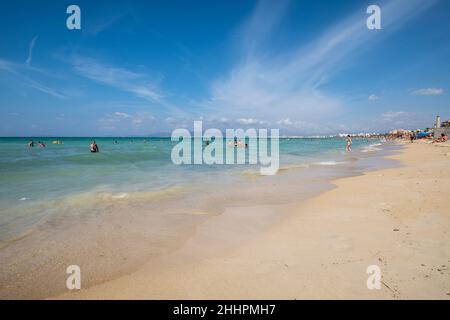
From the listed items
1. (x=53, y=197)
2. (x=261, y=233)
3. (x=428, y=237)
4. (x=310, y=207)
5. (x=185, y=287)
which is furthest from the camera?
(x=53, y=197)

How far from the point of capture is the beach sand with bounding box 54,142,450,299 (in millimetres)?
3455

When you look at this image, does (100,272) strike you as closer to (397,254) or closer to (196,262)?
(196,262)

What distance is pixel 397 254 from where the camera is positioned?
4297 millimetres

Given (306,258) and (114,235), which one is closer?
(306,258)

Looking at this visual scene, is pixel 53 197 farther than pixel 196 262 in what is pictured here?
Yes

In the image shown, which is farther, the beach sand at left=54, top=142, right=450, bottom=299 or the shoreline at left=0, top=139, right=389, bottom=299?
the shoreline at left=0, top=139, right=389, bottom=299

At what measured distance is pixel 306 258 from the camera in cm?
434

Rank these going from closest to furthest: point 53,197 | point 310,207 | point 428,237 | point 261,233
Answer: point 428,237
point 261,233
point 310,207
point 53,197

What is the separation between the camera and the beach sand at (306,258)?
11.3 feet

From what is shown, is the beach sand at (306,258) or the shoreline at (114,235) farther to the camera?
the shoreline at (114,235)

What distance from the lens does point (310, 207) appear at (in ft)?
25.3

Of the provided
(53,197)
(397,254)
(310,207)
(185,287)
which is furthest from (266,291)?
(53,197)
